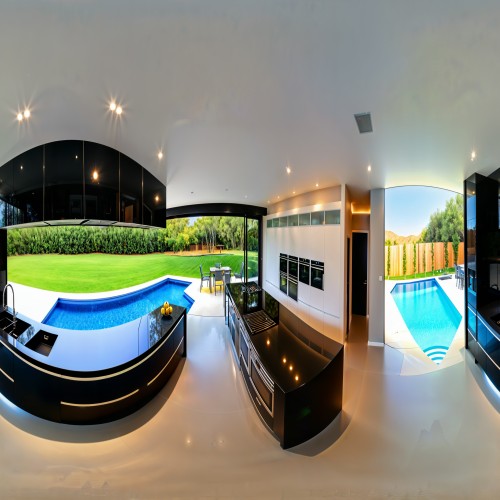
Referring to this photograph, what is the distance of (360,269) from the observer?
4020 millimetres

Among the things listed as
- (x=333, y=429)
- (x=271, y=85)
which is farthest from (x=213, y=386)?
(x=271, y=85)

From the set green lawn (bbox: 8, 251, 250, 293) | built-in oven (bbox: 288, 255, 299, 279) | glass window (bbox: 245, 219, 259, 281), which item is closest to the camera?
green lawn (bbox: 8, 251, 250, 293)

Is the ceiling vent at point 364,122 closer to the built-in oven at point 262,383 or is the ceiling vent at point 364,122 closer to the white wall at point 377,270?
the built-in oven at point 262,383

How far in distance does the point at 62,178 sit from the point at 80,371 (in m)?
1.29

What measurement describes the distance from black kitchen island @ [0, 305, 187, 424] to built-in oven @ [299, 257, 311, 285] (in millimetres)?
2347

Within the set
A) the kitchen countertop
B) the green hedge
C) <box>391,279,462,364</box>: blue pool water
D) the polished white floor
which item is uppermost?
the green hedge

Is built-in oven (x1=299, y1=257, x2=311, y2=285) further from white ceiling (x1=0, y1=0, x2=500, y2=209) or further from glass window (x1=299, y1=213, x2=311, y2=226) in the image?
white ceiling (x1=0, y1=0, x2=500, y2=209)

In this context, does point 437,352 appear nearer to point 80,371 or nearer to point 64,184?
point 80,371

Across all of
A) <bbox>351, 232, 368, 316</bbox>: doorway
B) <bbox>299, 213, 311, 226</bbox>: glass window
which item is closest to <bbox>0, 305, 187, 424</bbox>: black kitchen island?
<bbox>299, 213, 311, 226</bbox>: glass window

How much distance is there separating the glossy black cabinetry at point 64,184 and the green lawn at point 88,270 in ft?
3.47

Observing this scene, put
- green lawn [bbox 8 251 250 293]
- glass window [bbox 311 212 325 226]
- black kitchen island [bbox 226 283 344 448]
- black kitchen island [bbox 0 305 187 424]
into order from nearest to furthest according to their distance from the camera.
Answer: black kitchen island [bbox 226 283 344 448] → black kitchen island [bbox 0 305 187 424] → green lawn [bbox 8 251 250 293] → glass window [bbox 311 212 325 226]

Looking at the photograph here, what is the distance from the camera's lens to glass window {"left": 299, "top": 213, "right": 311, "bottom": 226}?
334 centimetres

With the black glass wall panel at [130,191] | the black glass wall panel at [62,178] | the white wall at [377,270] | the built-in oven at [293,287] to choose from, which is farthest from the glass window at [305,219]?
the black glass wall panel at [62,178]

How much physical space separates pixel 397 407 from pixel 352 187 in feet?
8.20
